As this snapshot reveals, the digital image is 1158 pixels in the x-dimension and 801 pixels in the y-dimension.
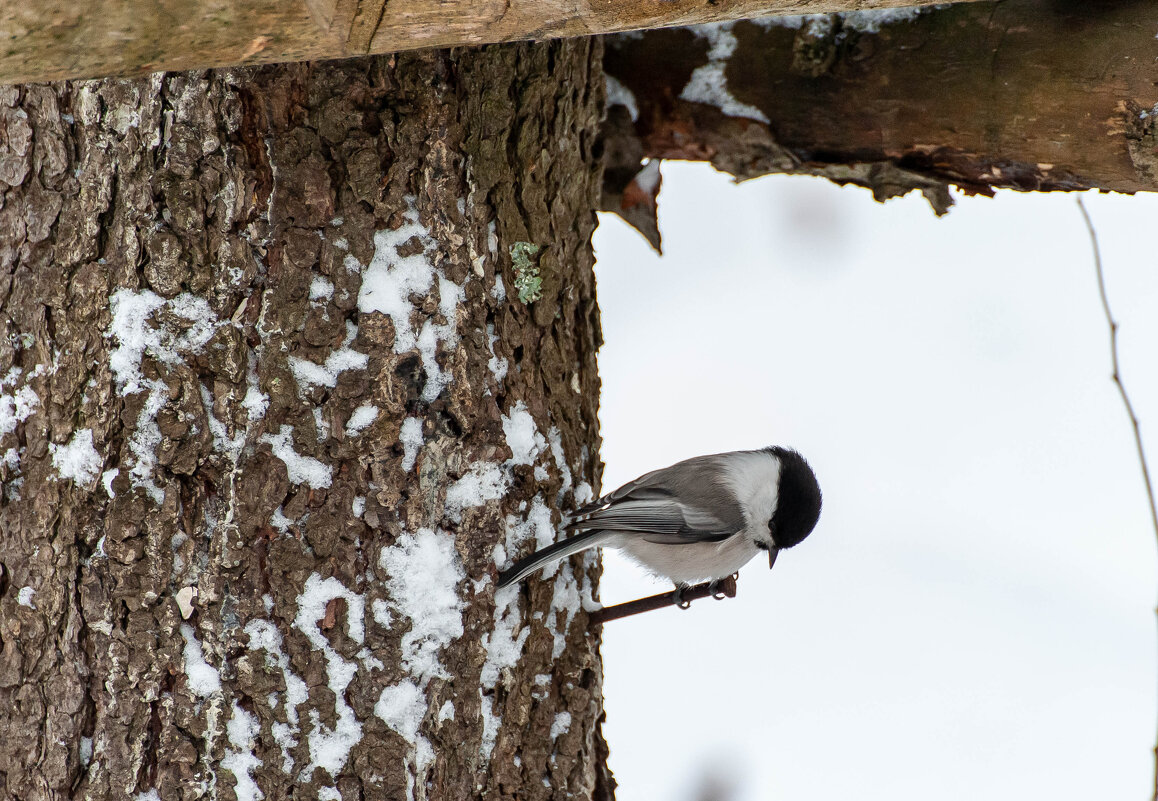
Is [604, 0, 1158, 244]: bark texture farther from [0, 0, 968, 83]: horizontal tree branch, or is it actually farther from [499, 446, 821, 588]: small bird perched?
[499, 446, 821, 588]: small bird perched

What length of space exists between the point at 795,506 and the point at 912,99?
3.24ft

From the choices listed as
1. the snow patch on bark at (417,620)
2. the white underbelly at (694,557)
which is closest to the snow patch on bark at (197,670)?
the snow patch on bark at (417,620)

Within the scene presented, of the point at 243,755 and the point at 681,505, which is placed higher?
the point at 681,505

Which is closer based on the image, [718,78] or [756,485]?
[718,78]

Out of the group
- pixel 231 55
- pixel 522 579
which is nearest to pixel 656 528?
pixel 522 579

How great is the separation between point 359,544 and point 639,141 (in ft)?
3.88

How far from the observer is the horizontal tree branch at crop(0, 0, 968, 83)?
1095mm

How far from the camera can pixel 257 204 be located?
1539 mm

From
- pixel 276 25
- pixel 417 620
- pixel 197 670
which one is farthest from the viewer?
pixel 417 620

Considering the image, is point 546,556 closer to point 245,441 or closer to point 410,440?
point 410,440

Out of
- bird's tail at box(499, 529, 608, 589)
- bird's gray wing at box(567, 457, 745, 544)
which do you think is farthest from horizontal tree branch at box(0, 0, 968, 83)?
bird's gray wing at box(567, 457, 745, 544)

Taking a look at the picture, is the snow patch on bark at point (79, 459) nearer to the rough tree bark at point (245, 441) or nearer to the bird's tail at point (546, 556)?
the rough tree bark at point (245, 441)

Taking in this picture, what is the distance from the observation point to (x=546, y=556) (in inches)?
68.3

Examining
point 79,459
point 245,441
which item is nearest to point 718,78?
point 245,441
